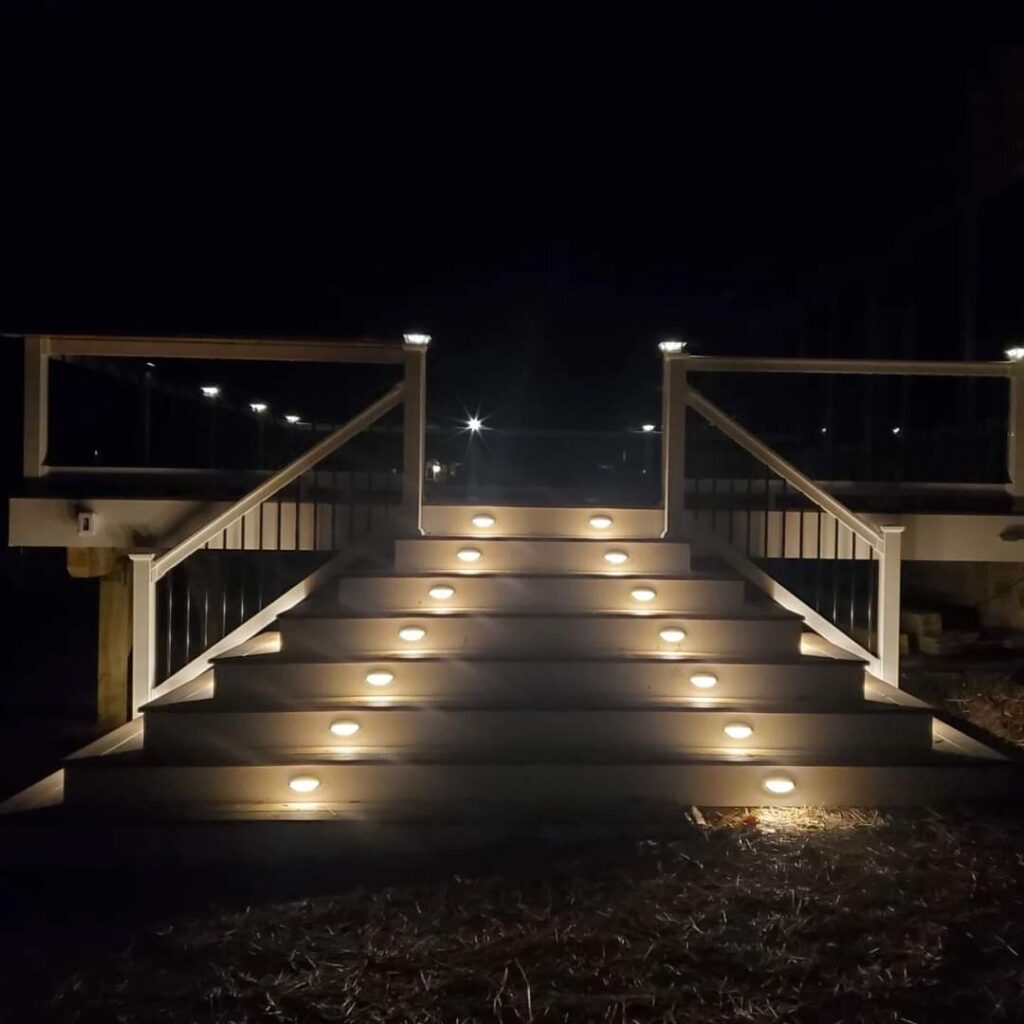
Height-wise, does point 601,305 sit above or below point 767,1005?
above

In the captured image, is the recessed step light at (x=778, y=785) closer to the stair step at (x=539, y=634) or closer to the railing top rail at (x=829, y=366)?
the stair step at (x=539, y=634)

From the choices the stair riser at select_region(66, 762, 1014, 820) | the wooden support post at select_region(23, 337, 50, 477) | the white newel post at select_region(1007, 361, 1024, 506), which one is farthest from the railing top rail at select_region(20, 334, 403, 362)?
the white newel post at select_region(1007, 361, 1024, 506)

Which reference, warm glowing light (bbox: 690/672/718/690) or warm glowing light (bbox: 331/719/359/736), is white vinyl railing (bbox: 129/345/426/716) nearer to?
warm glowing light (bbox: 331/719/359/736)

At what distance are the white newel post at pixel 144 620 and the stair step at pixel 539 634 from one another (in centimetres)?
64

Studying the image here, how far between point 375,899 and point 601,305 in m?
12.3

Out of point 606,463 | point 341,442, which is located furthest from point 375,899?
point 606,463

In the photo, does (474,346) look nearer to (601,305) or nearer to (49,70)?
(601,305)

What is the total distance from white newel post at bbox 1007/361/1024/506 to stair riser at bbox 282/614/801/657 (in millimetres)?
2680

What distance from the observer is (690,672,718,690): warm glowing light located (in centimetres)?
416

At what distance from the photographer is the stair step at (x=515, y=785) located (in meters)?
3.61

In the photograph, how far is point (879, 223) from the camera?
37.4ft

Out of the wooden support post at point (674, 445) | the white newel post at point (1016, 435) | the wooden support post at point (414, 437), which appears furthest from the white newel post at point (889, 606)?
the wooden support post at point (414, 437)

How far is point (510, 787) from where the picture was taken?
144 inches

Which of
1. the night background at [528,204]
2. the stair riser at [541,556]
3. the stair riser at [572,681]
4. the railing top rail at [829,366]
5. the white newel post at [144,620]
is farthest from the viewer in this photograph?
the night background at [528,204]
